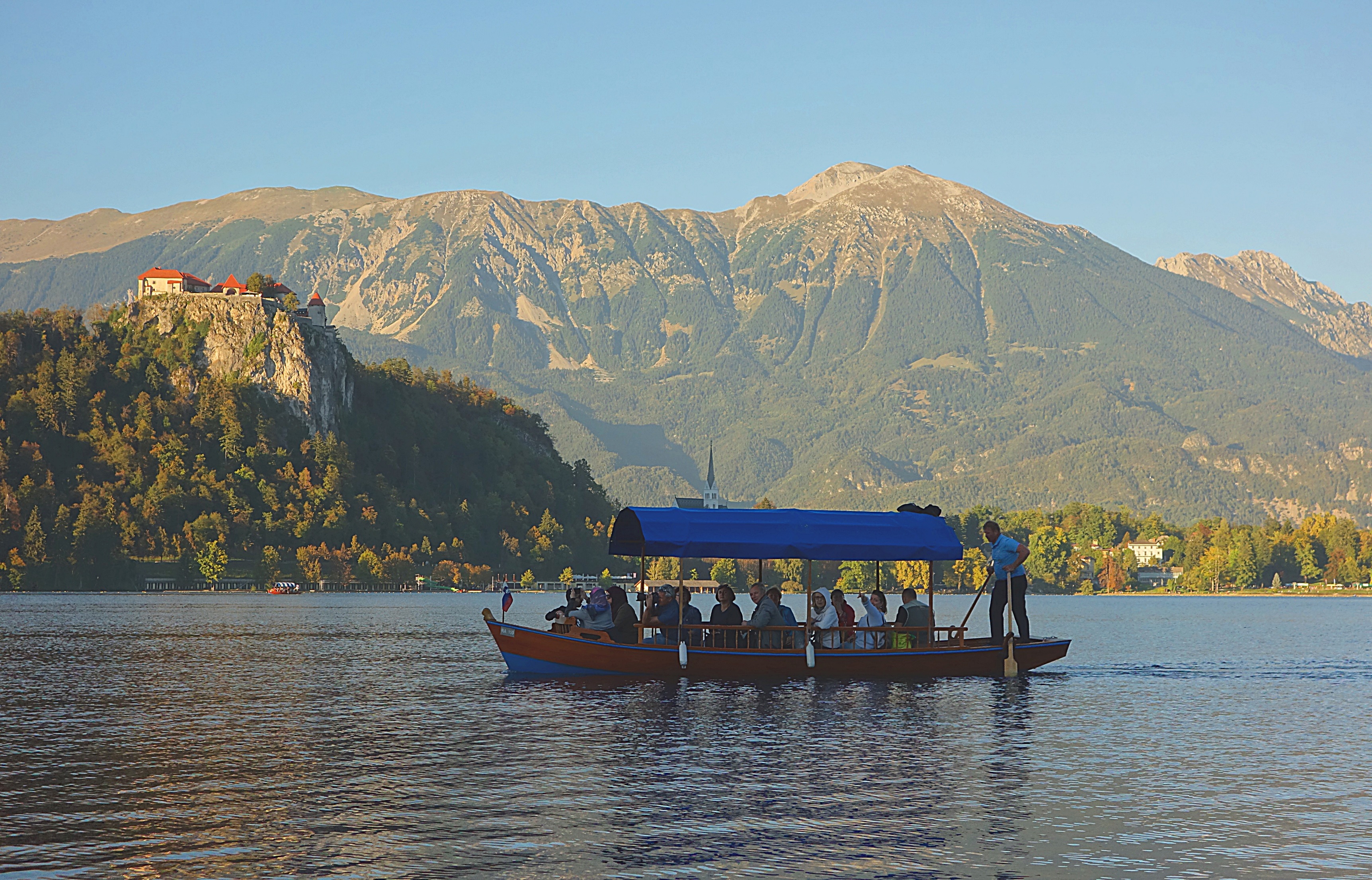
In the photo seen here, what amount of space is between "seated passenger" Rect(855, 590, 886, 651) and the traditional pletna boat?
14cm

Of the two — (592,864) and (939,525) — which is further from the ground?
(939,525)

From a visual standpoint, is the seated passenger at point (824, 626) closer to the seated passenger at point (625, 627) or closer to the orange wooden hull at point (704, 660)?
the orange wooden hull at point (704, 660)

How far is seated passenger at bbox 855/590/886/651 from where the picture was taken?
56.2m

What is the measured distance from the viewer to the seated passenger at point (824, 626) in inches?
2191

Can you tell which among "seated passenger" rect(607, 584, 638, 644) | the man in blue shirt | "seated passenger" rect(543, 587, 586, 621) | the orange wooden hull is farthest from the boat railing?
"seated passenger" rect(543, 587, 586, 621)

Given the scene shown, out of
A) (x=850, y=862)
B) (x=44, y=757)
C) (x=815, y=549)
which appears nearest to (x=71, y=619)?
(x=815, y=549)

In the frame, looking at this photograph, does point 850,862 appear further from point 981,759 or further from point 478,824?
point 981,759

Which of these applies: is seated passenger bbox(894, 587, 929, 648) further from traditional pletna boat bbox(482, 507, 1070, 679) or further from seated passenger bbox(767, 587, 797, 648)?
seated passenger bbox(767, 587, 797, 648)

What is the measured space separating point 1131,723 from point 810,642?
13.7m

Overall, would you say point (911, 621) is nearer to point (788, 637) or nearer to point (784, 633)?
point (788, 637)

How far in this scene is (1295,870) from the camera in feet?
76.4

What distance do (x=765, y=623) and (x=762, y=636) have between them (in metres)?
0.53

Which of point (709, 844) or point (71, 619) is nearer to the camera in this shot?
point (709, 844)

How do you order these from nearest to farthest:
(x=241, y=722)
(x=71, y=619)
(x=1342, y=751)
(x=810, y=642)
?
(x=1342, y=751) → (x=241, y=722) → (x=810, y=642) → (x=71, y=619)
